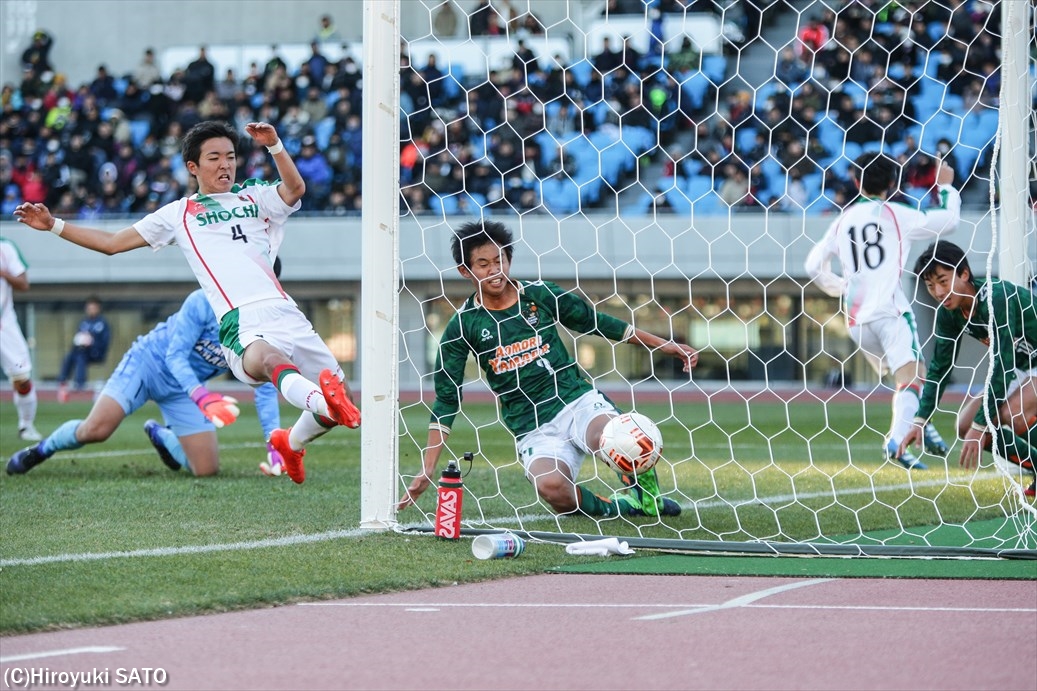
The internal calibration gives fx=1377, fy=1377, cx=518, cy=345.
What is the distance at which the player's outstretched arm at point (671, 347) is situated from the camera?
6.50 meters

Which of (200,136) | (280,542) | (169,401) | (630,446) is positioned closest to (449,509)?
(280,542)

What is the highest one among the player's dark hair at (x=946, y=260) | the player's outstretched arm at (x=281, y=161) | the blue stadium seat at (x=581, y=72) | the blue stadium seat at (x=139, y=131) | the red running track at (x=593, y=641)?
the blue stadium seat at (x=581, y=72)

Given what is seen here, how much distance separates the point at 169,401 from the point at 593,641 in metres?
5.76

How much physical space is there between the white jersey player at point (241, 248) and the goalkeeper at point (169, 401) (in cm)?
195

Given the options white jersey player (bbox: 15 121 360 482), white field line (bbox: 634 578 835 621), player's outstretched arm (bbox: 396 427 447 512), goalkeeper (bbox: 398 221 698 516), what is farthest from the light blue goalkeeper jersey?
white field line (bbox: 634 578 835 621)

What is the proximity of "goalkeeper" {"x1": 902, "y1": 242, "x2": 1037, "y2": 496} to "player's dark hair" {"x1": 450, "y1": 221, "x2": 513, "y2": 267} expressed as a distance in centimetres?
211

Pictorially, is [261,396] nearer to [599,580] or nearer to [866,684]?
[599,580]

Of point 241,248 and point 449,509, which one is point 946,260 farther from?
point 241,248

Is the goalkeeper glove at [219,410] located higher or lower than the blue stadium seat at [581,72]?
lower

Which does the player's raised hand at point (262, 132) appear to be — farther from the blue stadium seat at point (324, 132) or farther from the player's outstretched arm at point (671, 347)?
the blue stadium seat at point (324, 132)

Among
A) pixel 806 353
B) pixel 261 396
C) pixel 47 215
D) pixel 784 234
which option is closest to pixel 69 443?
pixel 261 396

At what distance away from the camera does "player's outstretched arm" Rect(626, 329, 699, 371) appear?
6.50 m

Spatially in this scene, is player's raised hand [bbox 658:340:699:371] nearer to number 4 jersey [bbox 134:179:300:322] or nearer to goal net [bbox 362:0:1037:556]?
goal net [bbox 362:0:1037:556]

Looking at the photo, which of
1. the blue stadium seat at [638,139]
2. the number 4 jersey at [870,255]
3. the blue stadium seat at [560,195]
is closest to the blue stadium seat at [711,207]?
the blue stadium seat at [638,139]
